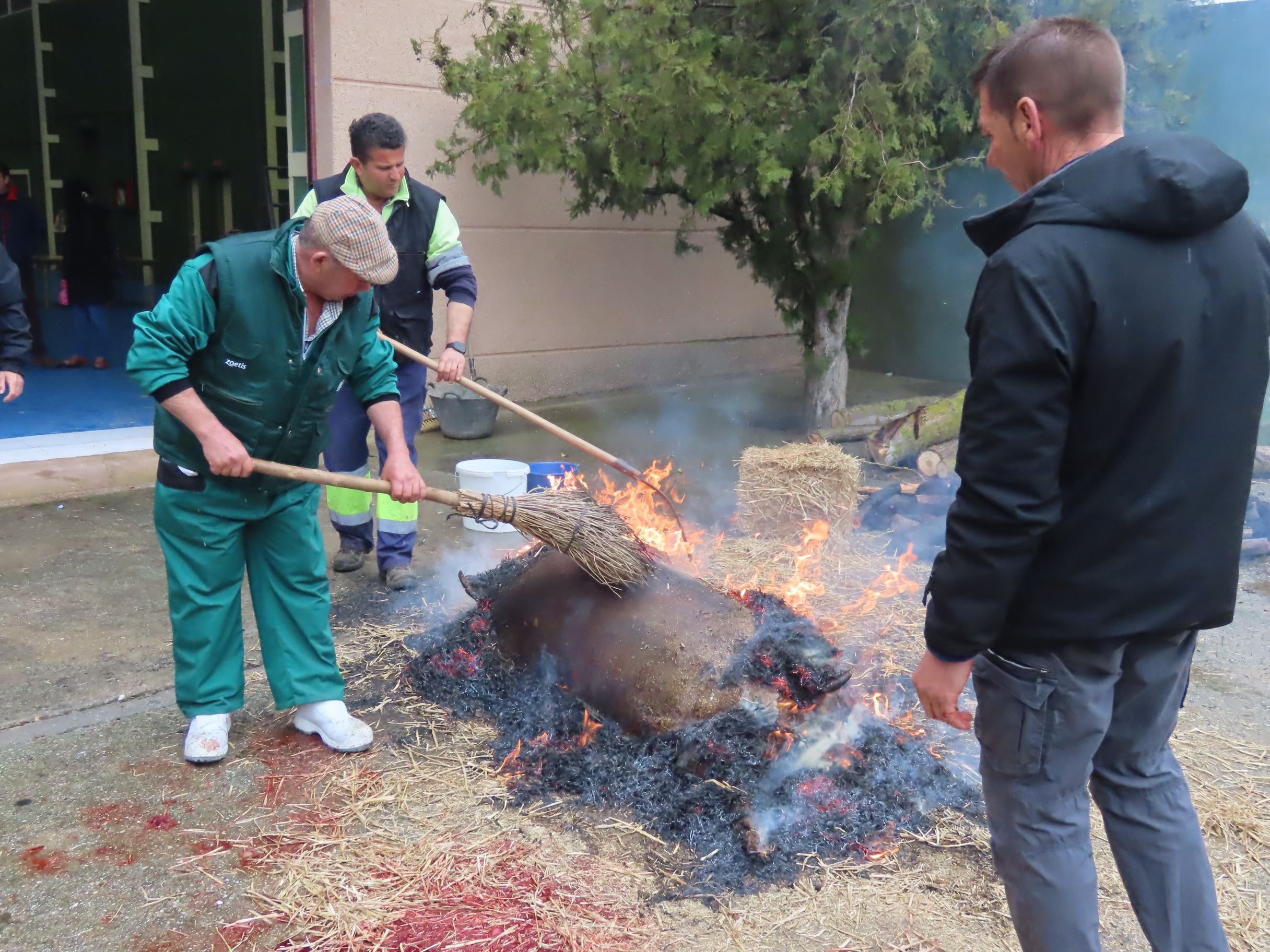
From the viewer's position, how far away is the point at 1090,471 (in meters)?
1.91

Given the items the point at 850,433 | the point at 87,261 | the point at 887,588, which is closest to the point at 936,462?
the point at 850,433

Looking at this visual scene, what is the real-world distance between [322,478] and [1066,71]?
91.5 inches

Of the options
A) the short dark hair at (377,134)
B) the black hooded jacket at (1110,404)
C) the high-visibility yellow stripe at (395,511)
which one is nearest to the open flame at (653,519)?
the high-visibility yellow stripe at (395,511)

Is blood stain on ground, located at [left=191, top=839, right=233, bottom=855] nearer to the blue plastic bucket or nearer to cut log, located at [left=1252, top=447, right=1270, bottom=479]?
the blue plastic bucket

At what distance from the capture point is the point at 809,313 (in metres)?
7.96

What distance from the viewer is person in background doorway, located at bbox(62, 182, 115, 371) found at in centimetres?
1046

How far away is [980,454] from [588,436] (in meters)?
6.30

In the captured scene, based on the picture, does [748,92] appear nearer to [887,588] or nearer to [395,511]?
[887,588]

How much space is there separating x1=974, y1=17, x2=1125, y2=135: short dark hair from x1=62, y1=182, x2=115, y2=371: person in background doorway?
10284 mm

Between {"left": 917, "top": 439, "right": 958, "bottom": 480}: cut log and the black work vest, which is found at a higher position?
the black work vest

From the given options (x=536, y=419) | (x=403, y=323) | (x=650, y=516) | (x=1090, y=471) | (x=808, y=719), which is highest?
(x=1090, y=471)

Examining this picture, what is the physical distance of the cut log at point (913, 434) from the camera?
697 cm

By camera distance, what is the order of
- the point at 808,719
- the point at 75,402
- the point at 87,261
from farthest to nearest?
the point at 87,261, the point at 75,402, the point at 808,719

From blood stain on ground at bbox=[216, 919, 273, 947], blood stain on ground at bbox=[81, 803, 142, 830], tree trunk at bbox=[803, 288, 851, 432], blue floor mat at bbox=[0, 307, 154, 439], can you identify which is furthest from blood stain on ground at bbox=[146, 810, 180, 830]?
tree trunk at bbox=[803, 288, 851, 432]
